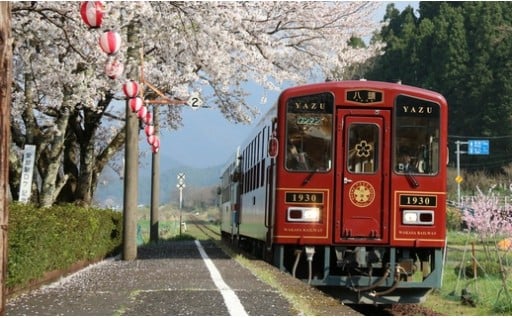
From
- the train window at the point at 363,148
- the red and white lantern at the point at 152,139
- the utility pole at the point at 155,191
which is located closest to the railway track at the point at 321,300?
the train window at the point at 363,148

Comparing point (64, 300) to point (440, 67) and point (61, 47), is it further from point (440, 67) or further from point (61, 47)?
point (440, 67)

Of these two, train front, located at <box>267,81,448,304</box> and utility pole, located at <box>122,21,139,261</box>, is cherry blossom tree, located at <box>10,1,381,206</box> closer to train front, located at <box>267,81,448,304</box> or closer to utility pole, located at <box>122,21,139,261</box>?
utility pole, located at <box>122,21,139,261</box>

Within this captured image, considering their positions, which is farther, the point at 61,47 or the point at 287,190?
the point at 61,47

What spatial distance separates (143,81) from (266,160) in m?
6.04

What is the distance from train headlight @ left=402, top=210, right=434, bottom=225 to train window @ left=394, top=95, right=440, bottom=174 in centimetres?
55

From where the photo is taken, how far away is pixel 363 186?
1202 centimetres

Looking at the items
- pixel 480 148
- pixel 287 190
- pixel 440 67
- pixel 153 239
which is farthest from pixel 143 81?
pixel 440 67

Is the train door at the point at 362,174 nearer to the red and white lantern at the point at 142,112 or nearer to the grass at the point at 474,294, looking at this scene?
the grass at the point at 474,294

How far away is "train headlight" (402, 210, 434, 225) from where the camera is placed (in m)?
12.0

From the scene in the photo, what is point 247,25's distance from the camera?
21.0 meters

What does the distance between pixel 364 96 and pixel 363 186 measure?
4.13 ft

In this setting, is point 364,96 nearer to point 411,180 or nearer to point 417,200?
point 411,180

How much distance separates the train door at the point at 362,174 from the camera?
12.0 m

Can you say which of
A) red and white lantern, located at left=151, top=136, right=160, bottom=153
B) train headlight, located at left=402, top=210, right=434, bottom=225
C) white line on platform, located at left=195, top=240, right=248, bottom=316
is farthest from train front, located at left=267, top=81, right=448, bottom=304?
red and white lantern, located at left=151, top=136, right=160, bottom=153
